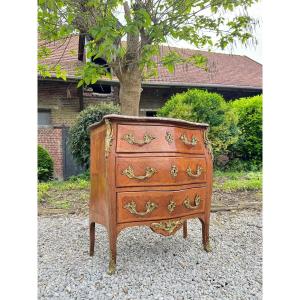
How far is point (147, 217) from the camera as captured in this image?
5.90 ft

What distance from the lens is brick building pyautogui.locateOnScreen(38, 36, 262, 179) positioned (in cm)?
639

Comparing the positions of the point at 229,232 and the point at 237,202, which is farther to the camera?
the point at 237,202

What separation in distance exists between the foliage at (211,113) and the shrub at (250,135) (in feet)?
1.48

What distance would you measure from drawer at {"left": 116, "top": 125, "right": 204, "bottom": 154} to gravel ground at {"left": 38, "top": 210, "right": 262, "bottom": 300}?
28.5 inches

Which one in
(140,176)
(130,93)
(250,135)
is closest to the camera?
(140,176)

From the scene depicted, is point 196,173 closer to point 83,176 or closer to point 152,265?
point 152,265

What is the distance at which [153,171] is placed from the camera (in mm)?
1792

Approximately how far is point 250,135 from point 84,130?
330 centimetres

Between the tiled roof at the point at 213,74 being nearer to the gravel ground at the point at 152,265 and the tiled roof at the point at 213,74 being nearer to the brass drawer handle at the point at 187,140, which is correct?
the gravel ground at the point at 152,265

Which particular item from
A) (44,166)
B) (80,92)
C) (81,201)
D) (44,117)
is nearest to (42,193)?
(81,201)
